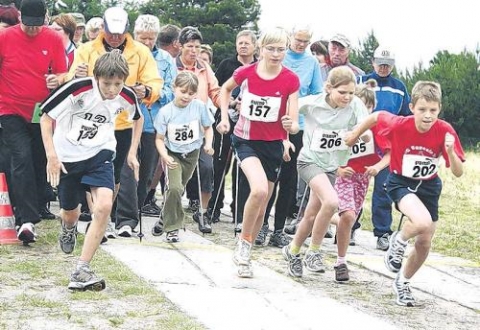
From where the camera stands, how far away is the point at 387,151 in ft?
23.8

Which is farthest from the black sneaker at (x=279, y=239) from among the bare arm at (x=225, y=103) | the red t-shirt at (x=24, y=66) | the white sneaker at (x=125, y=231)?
the red t-shirt at (x=24, y=66)

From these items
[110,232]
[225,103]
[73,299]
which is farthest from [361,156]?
[73,299]

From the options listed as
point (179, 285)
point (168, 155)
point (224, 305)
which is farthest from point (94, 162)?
point (168, 155)

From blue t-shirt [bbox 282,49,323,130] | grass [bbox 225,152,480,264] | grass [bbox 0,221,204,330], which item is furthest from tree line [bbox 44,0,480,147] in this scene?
grass [bbox 0,221,204,330]

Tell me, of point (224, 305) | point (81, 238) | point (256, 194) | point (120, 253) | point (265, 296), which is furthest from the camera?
point (81, 238)

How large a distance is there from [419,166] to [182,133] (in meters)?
2.84

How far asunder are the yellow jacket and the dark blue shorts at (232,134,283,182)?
3.41 feet

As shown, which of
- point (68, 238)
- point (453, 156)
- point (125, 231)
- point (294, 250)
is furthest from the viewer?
point (125, 231)

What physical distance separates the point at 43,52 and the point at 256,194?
2353mm

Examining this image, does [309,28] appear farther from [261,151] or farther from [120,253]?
[120,253]

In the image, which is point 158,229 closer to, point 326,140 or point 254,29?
point 326,140

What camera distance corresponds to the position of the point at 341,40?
9680 mm

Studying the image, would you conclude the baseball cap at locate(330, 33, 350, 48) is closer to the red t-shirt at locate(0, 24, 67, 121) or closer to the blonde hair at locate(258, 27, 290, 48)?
the blonde hair at locate(258, 27, 290, 48)

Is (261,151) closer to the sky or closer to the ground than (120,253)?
closer to the sky
